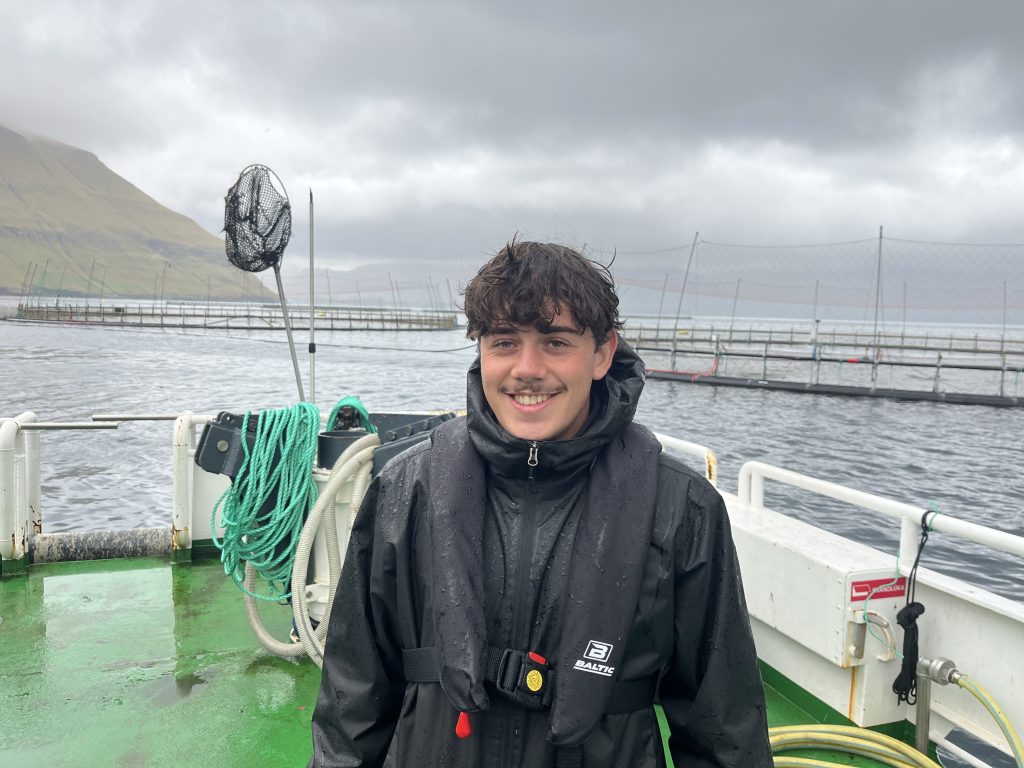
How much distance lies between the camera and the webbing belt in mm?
1192

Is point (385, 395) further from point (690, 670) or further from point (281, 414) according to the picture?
point (690, 670)

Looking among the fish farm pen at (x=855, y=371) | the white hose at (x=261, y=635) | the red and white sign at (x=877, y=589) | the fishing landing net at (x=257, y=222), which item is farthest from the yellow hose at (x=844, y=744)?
the fish farm pen at (x=855, y=371)

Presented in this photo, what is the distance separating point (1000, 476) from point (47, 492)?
17196 millimetres

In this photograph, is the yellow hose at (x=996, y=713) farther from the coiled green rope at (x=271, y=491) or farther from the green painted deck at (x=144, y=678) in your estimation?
the coiled green rope at (x=271, y=491)

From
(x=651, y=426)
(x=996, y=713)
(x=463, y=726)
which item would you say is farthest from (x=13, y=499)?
(x=651, y=426)

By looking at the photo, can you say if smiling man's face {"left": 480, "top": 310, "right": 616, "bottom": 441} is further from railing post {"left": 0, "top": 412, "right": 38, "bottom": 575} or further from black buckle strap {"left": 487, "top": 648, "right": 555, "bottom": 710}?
railing post {"left": 0, "top": 412, "right": 38, "bottom": 575}

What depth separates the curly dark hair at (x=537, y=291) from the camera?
1.27 m

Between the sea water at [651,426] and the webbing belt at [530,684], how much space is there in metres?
7.07

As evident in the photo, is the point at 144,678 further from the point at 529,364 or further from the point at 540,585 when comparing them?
the point at 529,364

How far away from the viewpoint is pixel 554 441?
1.26m

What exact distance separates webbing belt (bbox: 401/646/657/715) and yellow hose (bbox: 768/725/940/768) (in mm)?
1430

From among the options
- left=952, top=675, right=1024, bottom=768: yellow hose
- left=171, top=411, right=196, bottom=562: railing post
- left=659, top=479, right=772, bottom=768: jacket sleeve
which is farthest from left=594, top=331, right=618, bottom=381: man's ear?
left=171, top=411, right=196, bottom=562: railing post

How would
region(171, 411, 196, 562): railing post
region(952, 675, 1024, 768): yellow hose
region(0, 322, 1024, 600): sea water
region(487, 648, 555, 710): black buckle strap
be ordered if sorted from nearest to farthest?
region(487, 648, 555, 710): black buckle strap, region(952, 675, 1024, 768): yellow hose, region(171, 411, 196, 562): railing post, region(0, 322, 1024, 600): sea water

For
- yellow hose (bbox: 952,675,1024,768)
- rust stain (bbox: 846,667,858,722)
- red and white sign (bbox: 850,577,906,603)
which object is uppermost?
red and white sign (bbox: 850,577,906,603)
